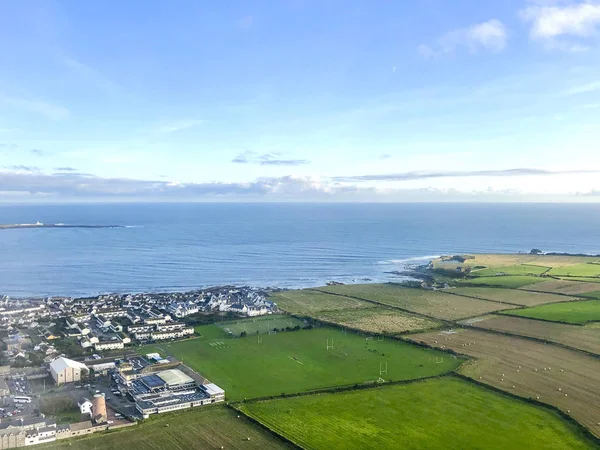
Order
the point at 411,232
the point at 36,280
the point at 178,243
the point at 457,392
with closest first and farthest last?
1. the point at 457,392
2. the point at 36,280
3. the point at 178,243
4. the point at 411,232

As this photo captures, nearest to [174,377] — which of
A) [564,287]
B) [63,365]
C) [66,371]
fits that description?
[66,371]

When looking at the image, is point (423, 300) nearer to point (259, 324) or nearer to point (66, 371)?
point (259, 324)

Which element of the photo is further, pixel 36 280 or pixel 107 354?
pixel 36 280

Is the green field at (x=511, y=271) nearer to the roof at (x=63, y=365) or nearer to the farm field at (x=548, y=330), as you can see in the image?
the farm field at (x=548, y=330)

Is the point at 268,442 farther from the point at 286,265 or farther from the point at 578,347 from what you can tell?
the point at 286,265

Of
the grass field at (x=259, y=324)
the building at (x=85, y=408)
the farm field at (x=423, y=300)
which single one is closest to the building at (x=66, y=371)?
the building at (x=85, y=408)

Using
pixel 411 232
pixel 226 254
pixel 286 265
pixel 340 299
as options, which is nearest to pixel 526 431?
pixel 340 299
